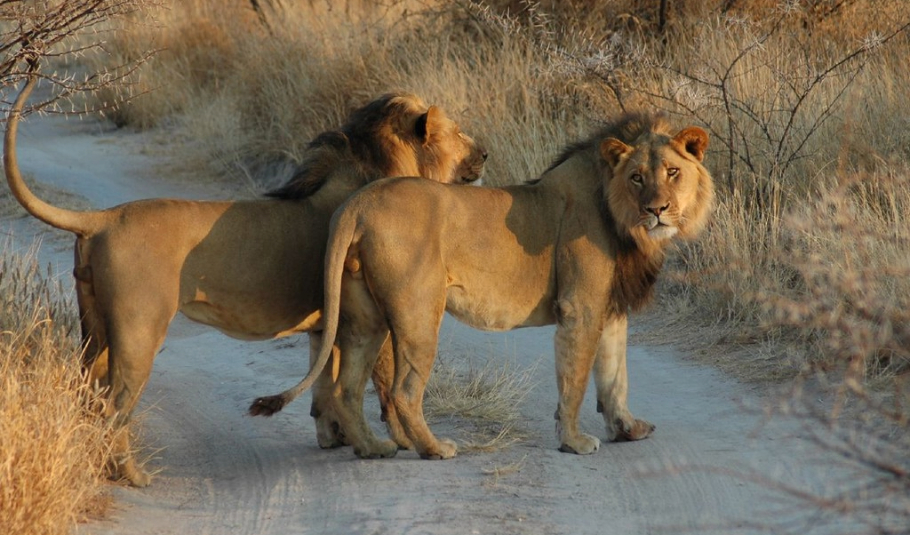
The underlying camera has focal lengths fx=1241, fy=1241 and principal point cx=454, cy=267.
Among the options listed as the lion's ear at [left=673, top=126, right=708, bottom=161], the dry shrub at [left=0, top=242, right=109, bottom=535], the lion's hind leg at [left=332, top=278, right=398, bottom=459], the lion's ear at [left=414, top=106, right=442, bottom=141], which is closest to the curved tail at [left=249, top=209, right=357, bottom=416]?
the lion's hind leg at [left=332, top=278, right=398, bottom=459]

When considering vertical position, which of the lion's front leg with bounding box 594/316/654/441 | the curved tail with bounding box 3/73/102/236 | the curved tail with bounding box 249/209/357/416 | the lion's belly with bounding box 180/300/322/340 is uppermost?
the curved tail with bounding box 3/73/102/236

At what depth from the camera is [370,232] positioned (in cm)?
452

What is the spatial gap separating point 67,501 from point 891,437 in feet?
9.45

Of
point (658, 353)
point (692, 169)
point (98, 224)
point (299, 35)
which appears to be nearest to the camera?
point (98, 224)

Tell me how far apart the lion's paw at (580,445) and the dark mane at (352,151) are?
4.33 feet

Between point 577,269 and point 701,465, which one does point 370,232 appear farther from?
point 701,465

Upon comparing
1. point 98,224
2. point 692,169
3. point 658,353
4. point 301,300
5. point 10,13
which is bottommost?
point 658,353

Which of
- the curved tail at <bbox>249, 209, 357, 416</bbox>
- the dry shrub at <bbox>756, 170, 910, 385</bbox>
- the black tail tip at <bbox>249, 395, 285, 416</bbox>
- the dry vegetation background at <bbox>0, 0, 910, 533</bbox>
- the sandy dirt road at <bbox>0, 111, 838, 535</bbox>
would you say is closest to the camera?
the sandy dirt road at <bbox>0, 111, 838, 535</bbox>

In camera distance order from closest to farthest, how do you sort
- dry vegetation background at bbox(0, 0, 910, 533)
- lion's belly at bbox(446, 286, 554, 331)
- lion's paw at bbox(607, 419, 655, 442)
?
lion's belly at bbox(446, 286, 554, 331) < lion's paw at bbox(607, 419, 655, 442) < dry vegetation background at bbox(0, 0, 910, 533)

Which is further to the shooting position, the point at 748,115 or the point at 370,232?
the point at 748,115

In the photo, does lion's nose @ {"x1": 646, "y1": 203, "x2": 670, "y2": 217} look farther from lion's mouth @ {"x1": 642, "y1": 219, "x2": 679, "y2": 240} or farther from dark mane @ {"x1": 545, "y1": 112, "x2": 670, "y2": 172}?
dark mane @ {"x1": 545, "y1": 112, "x2": 670, "y2": 172}

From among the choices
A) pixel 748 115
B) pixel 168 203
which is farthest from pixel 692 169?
pixel 748 115

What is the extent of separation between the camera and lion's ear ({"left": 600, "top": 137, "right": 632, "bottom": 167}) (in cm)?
471

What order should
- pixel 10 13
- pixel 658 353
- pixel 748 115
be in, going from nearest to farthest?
1. pixel 10 13
2. pixel 658 353
3. pixel 748 115
